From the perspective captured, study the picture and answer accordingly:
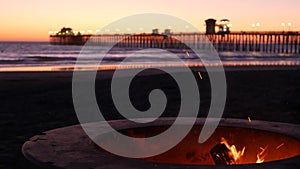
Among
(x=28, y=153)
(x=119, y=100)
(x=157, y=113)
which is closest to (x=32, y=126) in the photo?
(x=157, y=113)

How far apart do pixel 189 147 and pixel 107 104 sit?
8111 mm

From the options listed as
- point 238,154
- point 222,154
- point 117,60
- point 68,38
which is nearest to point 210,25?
point 117,60

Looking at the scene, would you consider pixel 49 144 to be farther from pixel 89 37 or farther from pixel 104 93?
pixel 89 37

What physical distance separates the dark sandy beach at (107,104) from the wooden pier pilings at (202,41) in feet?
160

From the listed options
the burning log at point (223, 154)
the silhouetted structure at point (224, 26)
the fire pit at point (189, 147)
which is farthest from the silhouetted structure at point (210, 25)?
the burning log at point (223, 154)

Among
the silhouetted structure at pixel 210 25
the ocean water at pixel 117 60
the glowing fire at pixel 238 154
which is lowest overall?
the ocean water at pixel 117 60

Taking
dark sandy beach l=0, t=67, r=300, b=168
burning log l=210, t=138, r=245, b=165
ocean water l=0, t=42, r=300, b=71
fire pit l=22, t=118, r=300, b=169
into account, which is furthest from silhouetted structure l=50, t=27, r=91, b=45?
burning log l=210, t=138, r=245, b=165

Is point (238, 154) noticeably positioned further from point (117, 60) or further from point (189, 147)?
point (117, 60)

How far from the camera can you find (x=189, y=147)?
4.50 metres

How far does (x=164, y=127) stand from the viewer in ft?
15.3

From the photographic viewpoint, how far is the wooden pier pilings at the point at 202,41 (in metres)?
67.8

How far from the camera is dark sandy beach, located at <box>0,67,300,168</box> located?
8.49 meters

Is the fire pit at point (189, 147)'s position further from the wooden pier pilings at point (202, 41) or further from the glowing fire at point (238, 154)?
the wooden pier pilings at point (202, 41)

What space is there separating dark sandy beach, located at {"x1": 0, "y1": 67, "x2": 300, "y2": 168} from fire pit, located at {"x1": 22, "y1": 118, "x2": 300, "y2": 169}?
7.48 ft
